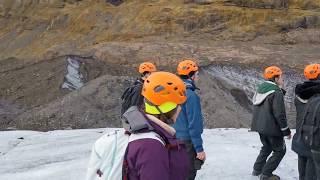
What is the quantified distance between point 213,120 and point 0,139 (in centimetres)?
795

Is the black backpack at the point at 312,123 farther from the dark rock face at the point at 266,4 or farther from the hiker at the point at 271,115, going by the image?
the dark rock face at the point at 266,4

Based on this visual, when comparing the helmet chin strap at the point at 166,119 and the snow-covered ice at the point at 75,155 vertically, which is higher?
the helmet chin strap at the point at 166,119

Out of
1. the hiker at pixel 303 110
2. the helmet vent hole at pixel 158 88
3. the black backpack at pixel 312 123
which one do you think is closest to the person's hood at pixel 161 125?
the helmet vent hole at pixel 158 88

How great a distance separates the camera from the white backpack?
2988 millimetres

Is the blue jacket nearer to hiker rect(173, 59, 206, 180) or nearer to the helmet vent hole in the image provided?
hiker rect(173, 59, 206, 180)

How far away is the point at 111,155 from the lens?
3027 millimetres

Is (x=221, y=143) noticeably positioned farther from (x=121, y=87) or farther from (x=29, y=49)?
(x=29, y=49)

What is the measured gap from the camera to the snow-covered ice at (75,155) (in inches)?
321

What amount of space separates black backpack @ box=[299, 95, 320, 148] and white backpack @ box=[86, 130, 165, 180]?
2932 mm

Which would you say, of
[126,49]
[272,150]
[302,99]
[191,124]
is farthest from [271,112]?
[126,49]

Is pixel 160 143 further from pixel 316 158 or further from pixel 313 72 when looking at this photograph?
pixel 313 72

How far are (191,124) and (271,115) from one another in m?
1.79

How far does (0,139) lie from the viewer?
37.3 feet

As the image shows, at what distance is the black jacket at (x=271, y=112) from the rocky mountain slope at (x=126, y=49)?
409 inches
